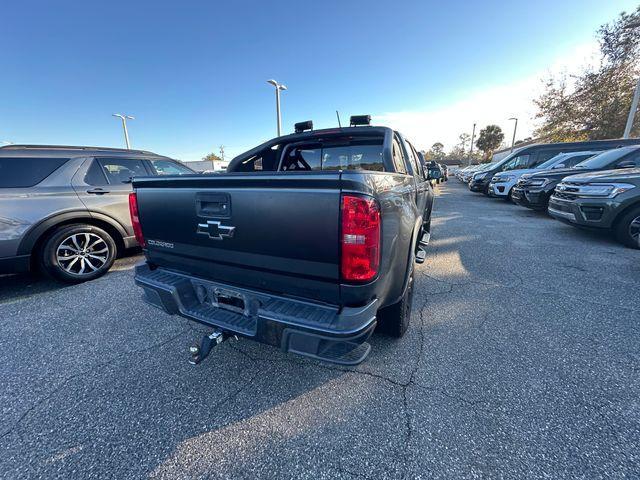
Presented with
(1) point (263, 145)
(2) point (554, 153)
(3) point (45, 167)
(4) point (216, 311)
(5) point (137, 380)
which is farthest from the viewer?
(2) point (554, 153)

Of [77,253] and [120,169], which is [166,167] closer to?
[120,169]

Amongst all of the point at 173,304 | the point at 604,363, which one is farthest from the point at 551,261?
the point at 173,304

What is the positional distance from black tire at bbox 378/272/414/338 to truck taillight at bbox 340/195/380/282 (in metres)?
0.87

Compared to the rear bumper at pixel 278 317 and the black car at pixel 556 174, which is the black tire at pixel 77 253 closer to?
the rear bumper at pixel 278 317

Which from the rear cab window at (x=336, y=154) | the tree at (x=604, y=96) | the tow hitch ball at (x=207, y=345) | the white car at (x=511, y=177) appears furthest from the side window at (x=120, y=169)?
Answer: the tree at (x=604, y=96)

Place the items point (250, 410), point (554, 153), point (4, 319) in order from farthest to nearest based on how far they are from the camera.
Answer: point (554, 153), point (4, 319), point (250, 410)

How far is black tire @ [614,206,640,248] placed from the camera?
4574mm

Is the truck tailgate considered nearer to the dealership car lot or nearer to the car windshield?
the dealership car lot

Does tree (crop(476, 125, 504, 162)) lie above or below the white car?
above

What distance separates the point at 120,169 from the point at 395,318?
477 centimetres

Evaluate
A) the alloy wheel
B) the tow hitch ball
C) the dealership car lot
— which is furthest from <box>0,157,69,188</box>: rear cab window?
the tow hitch ball

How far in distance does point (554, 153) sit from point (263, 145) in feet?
45.2

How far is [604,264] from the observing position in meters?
4.02

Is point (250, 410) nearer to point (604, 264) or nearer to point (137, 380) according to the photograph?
point (137, 380)
